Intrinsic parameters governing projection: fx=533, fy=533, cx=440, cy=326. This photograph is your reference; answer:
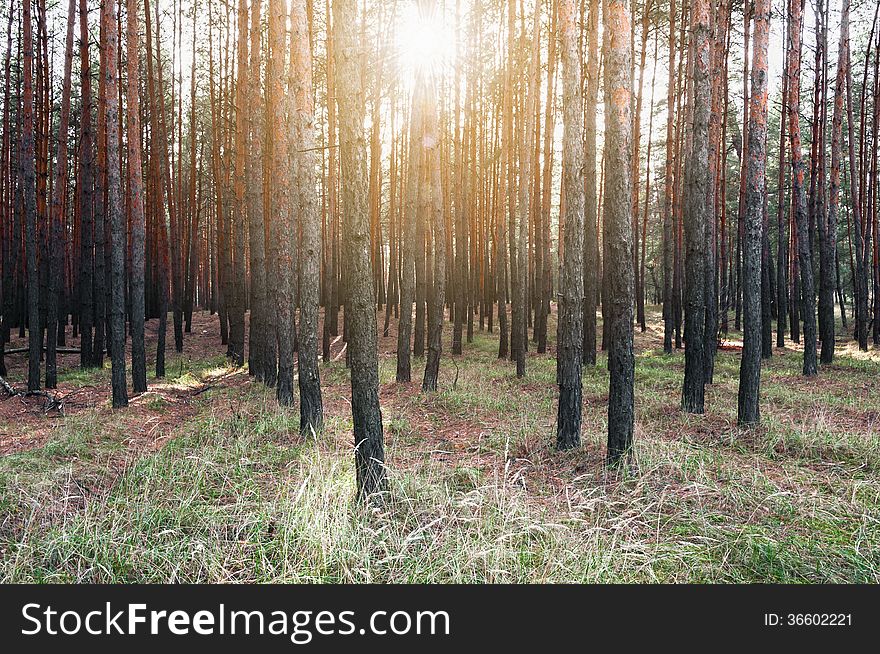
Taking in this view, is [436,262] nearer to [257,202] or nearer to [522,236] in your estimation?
[522,236]

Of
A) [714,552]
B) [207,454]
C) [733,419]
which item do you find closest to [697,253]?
[733,419]

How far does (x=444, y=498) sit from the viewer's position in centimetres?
399

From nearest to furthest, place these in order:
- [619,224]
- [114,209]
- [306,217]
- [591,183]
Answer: [619,224], [306,217], [114,209], [591,183]

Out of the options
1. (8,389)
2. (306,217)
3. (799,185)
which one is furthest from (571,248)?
(8,389)

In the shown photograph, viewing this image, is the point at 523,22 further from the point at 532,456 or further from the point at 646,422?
the point at 532,456

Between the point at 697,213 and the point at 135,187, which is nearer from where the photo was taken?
the point at 697,213

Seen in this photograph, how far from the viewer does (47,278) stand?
10914 mm

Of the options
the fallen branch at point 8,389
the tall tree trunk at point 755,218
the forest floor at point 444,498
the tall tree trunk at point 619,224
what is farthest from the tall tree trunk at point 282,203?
the tall tree trunk at point 755,218

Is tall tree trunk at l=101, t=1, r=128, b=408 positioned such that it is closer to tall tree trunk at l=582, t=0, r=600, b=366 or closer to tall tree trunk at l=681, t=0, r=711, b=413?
tall tree trunk at l=582, t=0, r=600, b=366

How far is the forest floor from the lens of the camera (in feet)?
10.2

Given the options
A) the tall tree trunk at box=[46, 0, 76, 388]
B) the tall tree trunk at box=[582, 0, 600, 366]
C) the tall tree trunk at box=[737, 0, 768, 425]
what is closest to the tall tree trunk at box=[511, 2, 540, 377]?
the tall tree trunk at box=[582, 0, 600, 366]

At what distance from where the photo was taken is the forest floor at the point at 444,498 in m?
3.12

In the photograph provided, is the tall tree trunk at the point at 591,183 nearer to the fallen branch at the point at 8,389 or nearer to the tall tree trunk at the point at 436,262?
the tall tree trunk at the point at 436,262

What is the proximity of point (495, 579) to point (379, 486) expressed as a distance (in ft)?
4.22
